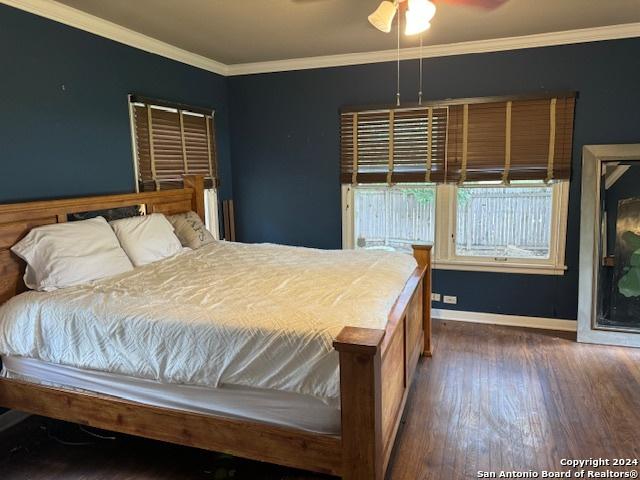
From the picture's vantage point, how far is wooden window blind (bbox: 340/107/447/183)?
4082 millimetres

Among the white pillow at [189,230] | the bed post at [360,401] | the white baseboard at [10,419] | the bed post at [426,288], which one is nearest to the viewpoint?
the bed post at [360,401]

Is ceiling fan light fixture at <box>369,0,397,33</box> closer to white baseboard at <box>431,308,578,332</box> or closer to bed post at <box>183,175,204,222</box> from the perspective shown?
bed post at <box>183,175,204,222</box>

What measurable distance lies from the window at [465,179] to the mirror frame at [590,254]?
256mm

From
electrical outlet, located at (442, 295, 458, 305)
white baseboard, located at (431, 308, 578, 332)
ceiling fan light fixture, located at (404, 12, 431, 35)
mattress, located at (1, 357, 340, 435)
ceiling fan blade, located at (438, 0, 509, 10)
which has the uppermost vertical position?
ceiling fan blade, located at (438, 0, 509, 10)

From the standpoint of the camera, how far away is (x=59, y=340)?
2.22m

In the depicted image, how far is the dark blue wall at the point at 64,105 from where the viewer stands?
2.69 m

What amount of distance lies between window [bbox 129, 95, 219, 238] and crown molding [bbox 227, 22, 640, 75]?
0.79 meters

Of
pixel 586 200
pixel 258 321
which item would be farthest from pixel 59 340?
pixel 586 200

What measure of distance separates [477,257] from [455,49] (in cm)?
185

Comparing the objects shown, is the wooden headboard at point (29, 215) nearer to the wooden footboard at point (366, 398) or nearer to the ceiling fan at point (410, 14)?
the wooden footboard at point (366, 398)

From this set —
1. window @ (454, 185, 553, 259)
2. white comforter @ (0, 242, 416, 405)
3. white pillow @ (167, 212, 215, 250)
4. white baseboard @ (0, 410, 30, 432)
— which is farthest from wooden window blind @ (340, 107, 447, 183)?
white baseboard @ (0, 410, 30, 432)

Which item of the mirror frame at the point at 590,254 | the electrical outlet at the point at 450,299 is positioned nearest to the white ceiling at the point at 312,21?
the mirror frame at the point at 590,254

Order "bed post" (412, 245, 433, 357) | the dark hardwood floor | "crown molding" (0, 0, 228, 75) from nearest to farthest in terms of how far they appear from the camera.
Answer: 1. the dark hardwood floor
2. "crown molding" (0, 0, 228, 75)
3. "bed post" (412, 245, 433, 357)

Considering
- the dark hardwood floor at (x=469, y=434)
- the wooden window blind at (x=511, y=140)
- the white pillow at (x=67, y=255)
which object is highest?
the wooden window blind at (x=511, y=140)
